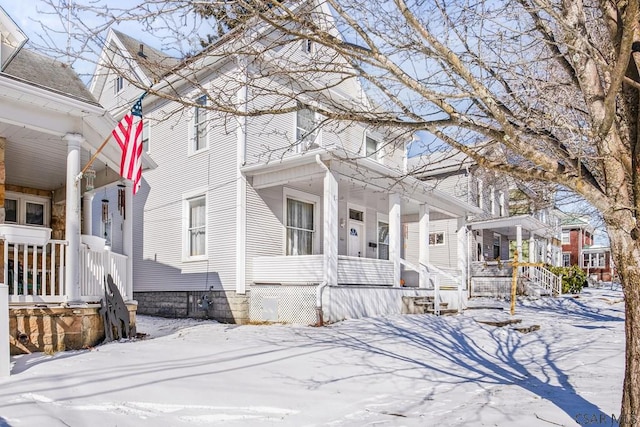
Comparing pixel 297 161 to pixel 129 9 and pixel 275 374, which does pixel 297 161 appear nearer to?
pixel 275 374

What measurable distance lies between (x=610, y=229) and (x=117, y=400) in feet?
14.1

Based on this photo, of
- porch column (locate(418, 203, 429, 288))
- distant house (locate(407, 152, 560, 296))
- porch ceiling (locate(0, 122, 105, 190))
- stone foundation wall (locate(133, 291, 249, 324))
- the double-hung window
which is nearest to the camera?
porch ceiling (locate(0, 122, 105, 190))

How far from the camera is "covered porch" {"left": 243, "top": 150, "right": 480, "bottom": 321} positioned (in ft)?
37.5

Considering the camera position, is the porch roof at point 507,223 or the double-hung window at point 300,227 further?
the porch roof at point 507,223

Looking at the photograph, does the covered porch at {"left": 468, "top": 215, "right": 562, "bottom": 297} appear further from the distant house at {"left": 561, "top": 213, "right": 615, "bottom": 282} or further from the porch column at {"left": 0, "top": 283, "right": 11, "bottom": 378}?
the distant house at {"left": 561, "top": 213, "right": 615, "bottom": 282}

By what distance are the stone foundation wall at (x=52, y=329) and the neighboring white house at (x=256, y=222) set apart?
441cm

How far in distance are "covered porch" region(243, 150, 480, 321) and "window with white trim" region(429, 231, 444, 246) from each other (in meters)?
5.29

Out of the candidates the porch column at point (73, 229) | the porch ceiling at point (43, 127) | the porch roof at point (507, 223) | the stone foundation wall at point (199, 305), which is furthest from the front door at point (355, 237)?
the porch column at point (73, 229)

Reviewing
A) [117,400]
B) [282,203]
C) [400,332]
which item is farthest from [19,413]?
[282,203]

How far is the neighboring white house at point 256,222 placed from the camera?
1160cm

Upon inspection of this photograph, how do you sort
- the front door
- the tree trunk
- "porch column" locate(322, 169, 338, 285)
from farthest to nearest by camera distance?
the front door < "porch column" locate(322, 169, 338, 285) < the tree trunk

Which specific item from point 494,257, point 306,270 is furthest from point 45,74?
point 494,257

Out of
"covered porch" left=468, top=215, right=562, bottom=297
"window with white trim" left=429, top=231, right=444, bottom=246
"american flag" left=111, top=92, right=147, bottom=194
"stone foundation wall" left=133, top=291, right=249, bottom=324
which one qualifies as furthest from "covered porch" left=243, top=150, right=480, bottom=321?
"window with white trim" left=429, top=231, right=444, bottom=246

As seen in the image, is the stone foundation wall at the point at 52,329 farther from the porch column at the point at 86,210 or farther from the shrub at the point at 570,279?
the shrub at the point at 570,279
